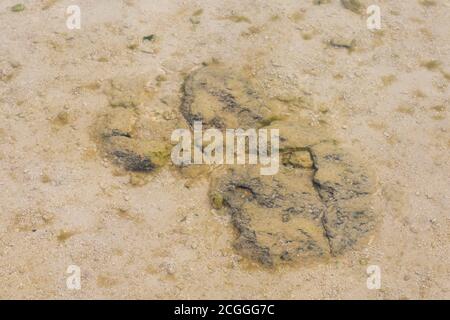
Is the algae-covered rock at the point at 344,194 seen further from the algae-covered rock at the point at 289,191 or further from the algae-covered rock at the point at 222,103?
the algae-covered rock at the point at 222,103

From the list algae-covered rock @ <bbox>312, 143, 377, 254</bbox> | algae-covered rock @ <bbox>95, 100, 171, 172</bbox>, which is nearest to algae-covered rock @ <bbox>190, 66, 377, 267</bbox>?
algae-covered rock @ <bbox>312, 143, 377, 254</bbox>

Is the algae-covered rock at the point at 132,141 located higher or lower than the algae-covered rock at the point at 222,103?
lower

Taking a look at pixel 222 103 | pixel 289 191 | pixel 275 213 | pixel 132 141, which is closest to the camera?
pixel 275 213

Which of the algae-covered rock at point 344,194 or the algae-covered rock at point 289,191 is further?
the algae-covered rock at point 344,194

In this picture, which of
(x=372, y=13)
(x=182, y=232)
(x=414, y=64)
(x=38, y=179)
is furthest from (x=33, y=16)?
(x=414, y=64)

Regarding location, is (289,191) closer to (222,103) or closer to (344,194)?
(344,194)

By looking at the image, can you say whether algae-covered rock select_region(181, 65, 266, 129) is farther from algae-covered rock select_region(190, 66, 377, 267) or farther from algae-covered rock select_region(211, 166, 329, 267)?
algae-covered rock select_region(211, 166, 329, 267)

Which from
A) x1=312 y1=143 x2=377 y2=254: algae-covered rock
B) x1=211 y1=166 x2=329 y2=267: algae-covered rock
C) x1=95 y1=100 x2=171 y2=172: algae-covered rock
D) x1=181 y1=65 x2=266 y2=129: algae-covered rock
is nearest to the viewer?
x1=211 y1=166 x2=329 y2=267: algae-covered rock

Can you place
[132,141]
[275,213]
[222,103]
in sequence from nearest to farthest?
1. [275,213]
2. [132,141]
3. [222,103]

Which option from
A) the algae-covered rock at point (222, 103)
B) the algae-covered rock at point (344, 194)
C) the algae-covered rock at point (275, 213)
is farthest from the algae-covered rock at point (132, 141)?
the algae-covered rock at point (344, 194)

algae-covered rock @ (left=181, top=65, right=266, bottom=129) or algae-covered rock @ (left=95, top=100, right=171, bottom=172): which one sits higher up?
algae-covered rock @ (left=181, top=65, right=266, bottom=129)

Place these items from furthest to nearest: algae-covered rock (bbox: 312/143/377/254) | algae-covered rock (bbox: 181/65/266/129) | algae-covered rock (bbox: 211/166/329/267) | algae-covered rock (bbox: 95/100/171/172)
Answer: algae-covered rock (bbox: 181/65/266/129) < algae-covered rock (bbox: 95/100/171/172) < algae-covered rock (bbox: 312/143/377/254) < algae-covered rock (bbox: 211/166/329/267)

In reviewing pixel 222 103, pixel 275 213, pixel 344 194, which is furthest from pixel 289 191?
pixel 222 103

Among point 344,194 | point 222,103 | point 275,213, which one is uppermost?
point 222,103
